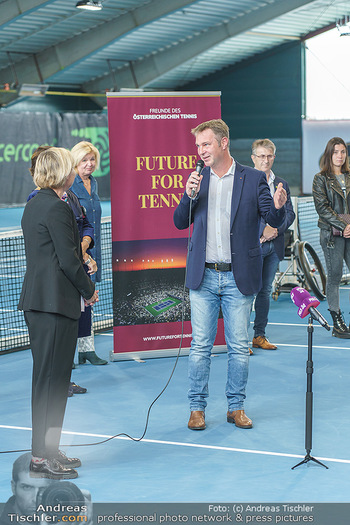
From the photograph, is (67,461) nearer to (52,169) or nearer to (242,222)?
(52,169)

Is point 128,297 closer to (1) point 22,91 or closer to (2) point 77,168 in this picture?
(2) point 77,168

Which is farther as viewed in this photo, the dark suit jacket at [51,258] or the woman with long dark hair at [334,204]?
the woman with long dark hair at [334,204]

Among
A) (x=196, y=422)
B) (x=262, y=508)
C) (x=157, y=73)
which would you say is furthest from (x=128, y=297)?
(x=157, y=73)

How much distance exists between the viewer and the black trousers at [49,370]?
354cm

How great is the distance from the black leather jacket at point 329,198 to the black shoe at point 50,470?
142 inches

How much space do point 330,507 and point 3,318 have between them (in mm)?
4862

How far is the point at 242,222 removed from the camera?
430 centimetres

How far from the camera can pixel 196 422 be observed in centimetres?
444

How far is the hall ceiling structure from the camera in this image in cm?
1853

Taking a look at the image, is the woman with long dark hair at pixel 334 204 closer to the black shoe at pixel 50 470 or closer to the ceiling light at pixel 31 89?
the black shoe at pixel 50 470

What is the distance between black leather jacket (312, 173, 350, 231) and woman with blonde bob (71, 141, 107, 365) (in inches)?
78.5

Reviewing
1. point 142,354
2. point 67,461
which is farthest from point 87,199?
point 67,461

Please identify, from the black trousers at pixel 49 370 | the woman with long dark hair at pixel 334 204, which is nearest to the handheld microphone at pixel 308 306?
the black trousers at pixel 49 370

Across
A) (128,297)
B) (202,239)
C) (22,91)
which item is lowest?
(128,297)
